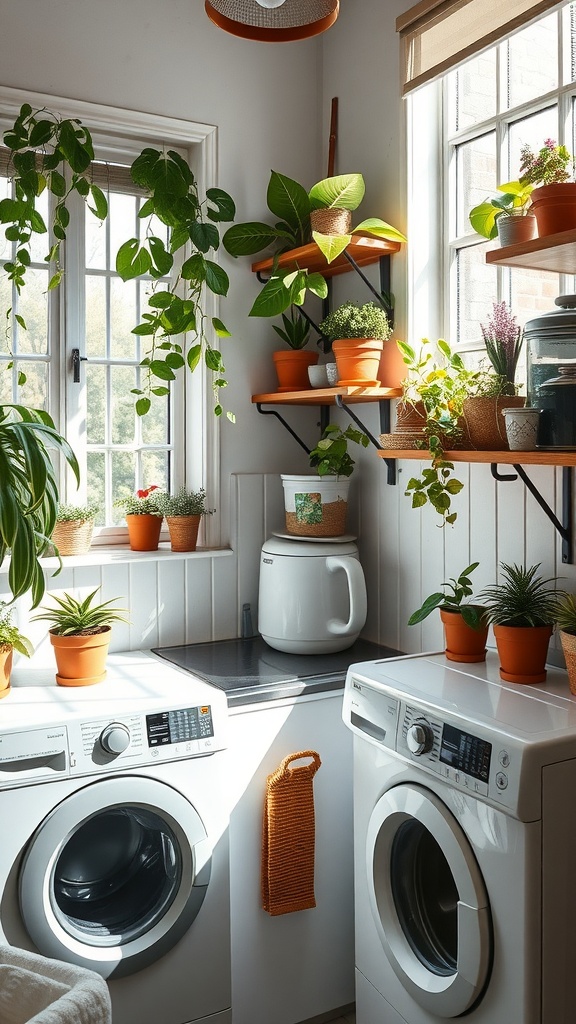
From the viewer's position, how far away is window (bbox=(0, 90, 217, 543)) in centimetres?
249

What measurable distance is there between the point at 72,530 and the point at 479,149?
4.97ft

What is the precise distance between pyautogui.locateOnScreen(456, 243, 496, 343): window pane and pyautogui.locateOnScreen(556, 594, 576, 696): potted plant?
2.71 feet

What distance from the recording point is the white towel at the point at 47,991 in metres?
1.05

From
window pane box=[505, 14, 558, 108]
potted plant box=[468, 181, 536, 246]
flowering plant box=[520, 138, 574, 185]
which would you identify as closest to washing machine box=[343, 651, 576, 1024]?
potted plant box=[468, 181, 536, 246]

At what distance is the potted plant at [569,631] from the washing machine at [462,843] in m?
0.05

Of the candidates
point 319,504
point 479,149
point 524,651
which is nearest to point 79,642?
point 319,504

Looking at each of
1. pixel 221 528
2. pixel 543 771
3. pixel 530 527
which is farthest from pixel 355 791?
pixel 221 528

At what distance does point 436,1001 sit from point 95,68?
8.12 ft

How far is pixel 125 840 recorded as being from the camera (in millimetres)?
2012

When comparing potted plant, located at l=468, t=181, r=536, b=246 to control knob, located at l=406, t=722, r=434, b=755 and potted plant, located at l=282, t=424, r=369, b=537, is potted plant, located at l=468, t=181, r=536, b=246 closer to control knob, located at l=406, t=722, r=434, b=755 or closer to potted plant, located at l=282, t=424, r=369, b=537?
potted plant, located at l=282, t=424, r=369, b=537

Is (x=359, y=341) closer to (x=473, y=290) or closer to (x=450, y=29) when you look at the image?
(x=473, y=290)

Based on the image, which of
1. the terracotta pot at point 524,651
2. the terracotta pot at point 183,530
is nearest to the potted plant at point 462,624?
the terracotta pot at point 524,651

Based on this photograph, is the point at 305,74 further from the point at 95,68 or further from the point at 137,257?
the point at 137,257

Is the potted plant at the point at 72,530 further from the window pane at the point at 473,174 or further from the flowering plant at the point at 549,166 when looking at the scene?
the flowering plant at the point at 549,166
